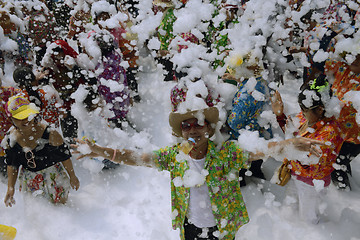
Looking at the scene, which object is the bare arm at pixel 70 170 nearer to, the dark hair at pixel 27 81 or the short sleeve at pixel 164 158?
the dark hair at pixel 27 81

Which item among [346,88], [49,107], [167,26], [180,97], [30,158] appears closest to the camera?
[30,158]

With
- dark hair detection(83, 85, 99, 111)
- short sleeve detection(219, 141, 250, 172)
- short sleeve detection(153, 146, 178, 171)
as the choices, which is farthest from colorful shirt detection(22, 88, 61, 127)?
short sleeve detection(219, 141, 250, 172)

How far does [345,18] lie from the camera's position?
167 inches

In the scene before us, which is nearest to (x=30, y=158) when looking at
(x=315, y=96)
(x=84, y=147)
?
(x=84, y=147)

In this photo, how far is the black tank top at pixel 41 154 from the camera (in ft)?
8.71

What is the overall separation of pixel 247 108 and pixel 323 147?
723 millimetres

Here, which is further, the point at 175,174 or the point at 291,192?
the point at 291,192

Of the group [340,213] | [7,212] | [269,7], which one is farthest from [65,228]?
[269,7]

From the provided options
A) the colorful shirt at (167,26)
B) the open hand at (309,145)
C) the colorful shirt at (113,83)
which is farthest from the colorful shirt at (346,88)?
the colorful shirt at (113,83)

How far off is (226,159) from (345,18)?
368 cm

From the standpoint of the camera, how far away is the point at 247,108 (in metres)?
2.59

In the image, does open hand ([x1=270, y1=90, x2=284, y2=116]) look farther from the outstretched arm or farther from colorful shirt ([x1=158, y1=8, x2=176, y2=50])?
colorful shirt ([x1=158, y1=8, x2=176, y2=50])

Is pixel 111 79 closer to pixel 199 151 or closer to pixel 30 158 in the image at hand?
pixel 30 158

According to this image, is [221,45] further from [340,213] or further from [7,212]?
[7,212]
